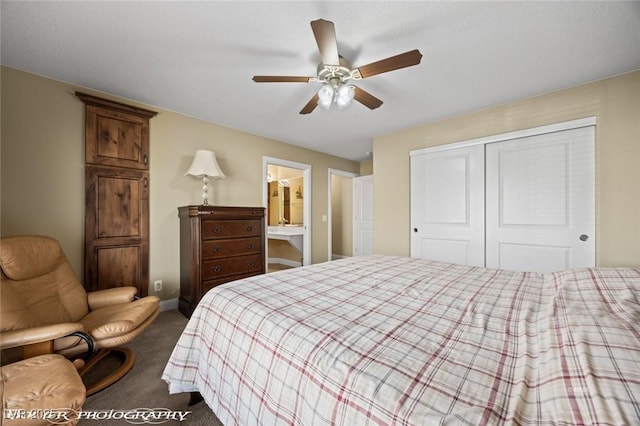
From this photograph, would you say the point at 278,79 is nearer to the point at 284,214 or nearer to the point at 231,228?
the point at 231,228

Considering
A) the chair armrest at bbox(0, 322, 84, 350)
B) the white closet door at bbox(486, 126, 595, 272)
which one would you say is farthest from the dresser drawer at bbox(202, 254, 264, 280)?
the white closet door at bbox(486, 126, 595, 272)

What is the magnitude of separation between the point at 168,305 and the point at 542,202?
428 centimetres

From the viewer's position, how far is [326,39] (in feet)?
4.56

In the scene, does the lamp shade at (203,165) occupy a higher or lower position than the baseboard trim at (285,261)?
higher

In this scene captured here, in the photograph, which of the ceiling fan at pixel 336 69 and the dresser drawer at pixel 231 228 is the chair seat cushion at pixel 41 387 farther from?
the ceiling fan at pixel 336 69

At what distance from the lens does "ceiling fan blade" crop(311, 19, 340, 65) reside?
127cm

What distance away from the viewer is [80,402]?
979mm

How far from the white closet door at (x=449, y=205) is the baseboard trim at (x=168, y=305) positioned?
312 centimetres

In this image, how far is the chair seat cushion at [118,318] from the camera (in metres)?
1.52

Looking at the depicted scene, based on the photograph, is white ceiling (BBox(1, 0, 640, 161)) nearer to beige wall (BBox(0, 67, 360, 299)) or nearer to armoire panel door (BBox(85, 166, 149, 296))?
beige wall (BBox(0, 67, 360, 299))

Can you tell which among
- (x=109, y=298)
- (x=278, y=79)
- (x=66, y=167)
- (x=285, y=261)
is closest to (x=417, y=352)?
(x=278, y=79)

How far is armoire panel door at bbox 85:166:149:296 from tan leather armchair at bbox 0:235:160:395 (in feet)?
1.65

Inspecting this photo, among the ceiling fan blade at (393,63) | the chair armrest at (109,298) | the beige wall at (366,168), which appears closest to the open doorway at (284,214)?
the beige wall at (366,168)

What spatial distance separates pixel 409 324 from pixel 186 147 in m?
3.10
